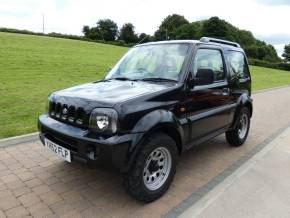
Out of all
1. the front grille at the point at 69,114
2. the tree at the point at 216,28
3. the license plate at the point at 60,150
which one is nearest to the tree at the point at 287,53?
the tree at the point at 216,28

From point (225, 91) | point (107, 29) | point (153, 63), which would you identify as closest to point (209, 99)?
point (225, 91)

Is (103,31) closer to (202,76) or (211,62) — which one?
(211,62)

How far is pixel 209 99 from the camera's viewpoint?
14.8 feet

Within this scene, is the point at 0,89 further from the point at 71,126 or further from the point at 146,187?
the point at 146,187

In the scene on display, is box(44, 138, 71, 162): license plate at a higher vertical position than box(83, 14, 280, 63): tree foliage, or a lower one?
lower

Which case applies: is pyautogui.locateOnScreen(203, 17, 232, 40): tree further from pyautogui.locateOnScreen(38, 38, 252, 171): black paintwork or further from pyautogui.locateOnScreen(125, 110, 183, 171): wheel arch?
pyautogui.locateOnScreen(125, 110, 183, 171): wheel arch

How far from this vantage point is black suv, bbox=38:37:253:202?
3.16 metres

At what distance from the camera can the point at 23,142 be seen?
17.8ft

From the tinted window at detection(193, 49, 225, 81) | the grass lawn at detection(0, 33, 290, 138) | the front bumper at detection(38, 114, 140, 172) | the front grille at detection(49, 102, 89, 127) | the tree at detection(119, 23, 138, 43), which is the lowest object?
the grass lawn at detection(0, 33, 290, 138)

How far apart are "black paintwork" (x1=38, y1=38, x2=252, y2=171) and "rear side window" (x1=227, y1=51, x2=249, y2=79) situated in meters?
0.77

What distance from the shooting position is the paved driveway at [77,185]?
3.37 metres

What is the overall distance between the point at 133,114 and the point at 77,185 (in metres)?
1.42

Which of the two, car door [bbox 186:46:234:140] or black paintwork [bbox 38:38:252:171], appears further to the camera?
car door [bbox 186:46:234:140]

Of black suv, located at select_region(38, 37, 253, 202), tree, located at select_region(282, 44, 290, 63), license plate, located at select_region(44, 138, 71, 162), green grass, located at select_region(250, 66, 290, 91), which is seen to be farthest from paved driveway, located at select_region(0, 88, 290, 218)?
tree, located at select_region(282, 44, 290, 63)
